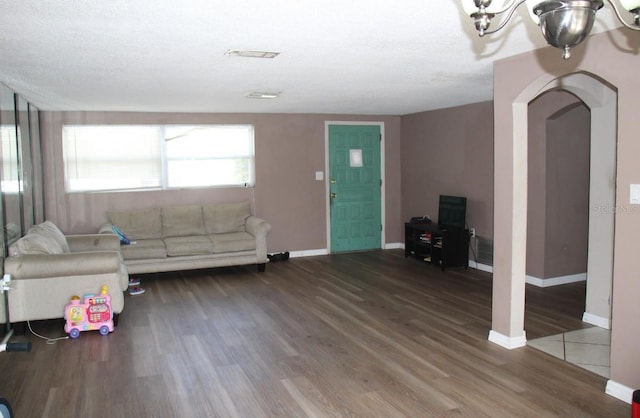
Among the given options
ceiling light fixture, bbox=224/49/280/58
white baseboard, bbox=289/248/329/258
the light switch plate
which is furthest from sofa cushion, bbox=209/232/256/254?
the light switch plate

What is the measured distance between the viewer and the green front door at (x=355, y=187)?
8.17 meters

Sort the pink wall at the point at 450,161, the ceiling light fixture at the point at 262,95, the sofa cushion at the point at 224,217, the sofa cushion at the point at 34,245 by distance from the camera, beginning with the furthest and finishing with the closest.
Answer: the sofa cushion at the point at 224,217 < the pink wall at the point at 450,161 < the ceiling light fixture at the point at 262,95 < the sofa cushion at the point at 34,245

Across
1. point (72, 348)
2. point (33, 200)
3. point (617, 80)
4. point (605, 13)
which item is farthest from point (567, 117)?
point (33, 200)

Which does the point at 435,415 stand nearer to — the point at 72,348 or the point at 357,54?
the point at 357,54

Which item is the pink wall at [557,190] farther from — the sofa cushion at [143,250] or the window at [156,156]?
the sofa cushion at [143,250]

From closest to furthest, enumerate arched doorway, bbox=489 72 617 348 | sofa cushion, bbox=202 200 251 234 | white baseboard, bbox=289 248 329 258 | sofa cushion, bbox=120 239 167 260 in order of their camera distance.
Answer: arched doorway, bbox=489 72 617 348
sofa cushion, bbox=120 239 167 260
sofa cushion, bbox=202 200 251 234
white baseboard, bbox=289 248 329 258

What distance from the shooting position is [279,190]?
791 cm

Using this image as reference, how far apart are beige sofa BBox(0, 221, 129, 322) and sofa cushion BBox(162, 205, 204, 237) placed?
7.66ft

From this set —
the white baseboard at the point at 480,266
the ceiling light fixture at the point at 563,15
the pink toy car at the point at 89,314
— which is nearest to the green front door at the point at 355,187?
the white baseboard at the point at 480,266

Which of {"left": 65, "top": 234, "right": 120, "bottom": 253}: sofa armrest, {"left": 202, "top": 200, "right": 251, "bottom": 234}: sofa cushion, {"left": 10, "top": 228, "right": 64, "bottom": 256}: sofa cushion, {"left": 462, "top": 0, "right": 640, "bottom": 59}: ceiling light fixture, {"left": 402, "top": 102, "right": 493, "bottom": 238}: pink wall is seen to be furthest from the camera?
{"left": 202, "top": 200, "right": 251, "bottom": 234}: sofa cushion

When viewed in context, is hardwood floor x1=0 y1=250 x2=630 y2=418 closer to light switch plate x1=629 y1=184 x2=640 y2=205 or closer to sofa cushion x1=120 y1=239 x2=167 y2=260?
sofa cushion x1=120 y1=239 x2=167 y2=260

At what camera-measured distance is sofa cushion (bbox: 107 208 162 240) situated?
687cm

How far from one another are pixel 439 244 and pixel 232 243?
271 centimetres

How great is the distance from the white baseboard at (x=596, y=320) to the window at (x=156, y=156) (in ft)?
15.5
